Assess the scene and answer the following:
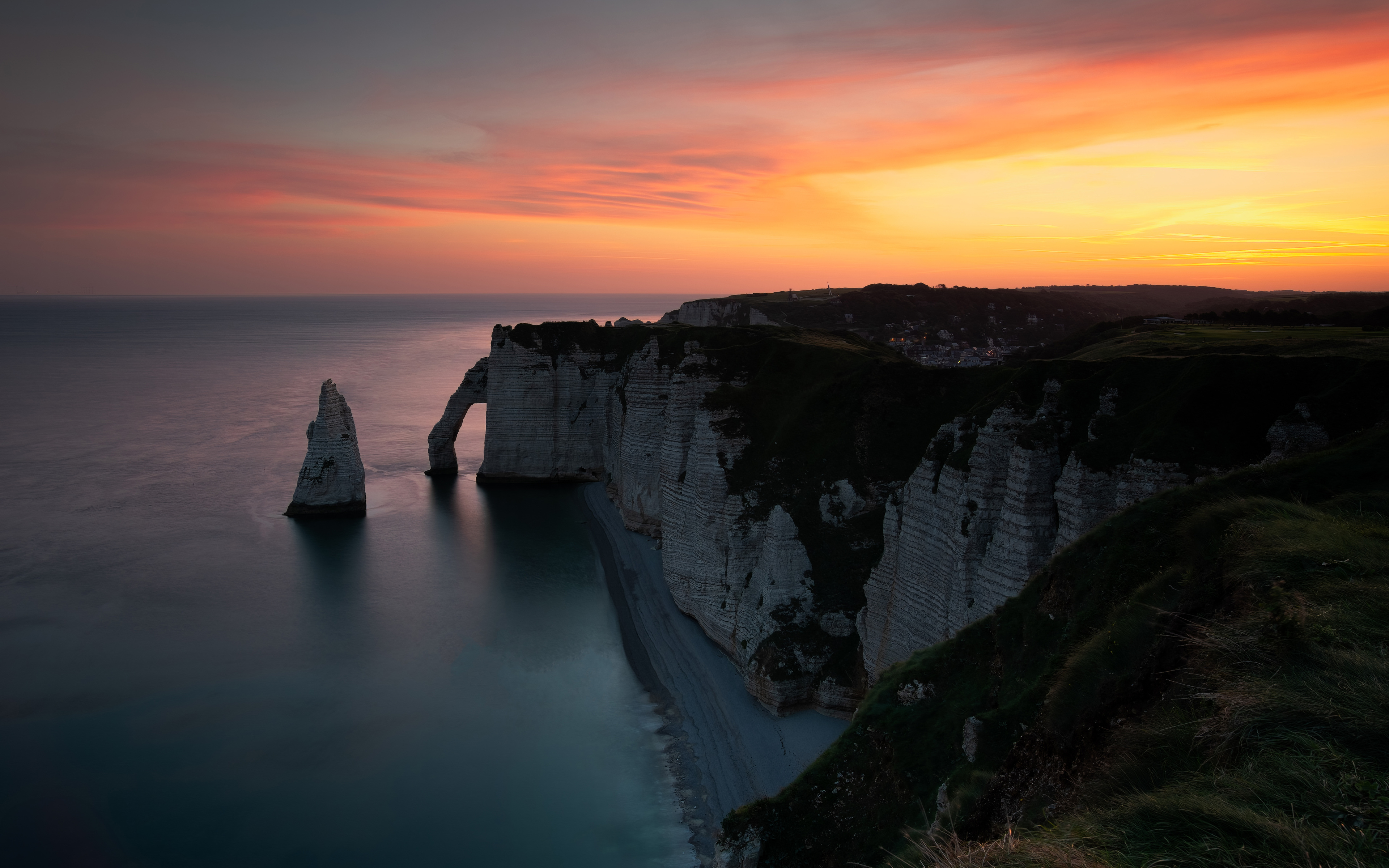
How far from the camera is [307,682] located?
3075 cm

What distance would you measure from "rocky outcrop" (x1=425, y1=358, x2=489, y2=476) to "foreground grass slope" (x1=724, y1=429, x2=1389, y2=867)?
54861mm

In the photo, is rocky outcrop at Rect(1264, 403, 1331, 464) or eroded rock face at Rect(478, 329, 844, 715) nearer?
rocky outcrop at Rect(1264, 403, 1331, 464)

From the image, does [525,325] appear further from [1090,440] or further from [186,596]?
[1090,440]

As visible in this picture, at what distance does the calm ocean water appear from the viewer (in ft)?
72.6

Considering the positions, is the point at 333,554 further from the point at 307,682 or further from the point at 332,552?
the point at 307,682

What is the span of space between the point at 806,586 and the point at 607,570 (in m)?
17.9

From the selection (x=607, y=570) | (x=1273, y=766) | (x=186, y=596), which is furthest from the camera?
(x=607, y=570)

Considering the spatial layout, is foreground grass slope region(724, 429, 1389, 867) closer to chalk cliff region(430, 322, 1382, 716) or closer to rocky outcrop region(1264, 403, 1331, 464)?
rocky outcrop region(1264, 403, 1331, 464)

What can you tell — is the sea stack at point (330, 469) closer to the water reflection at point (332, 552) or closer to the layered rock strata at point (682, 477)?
the water reflection at point (332, 552)

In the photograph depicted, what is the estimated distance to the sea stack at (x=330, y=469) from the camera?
172ft

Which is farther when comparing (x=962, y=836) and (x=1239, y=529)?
(x=1239, y=529)

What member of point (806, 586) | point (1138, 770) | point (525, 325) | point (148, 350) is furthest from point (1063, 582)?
point (148, 350)

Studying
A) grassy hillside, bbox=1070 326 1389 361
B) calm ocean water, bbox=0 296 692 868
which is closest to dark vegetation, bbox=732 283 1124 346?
calm ocean water, bbox=0 296 692 868

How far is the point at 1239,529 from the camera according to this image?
9.62m
